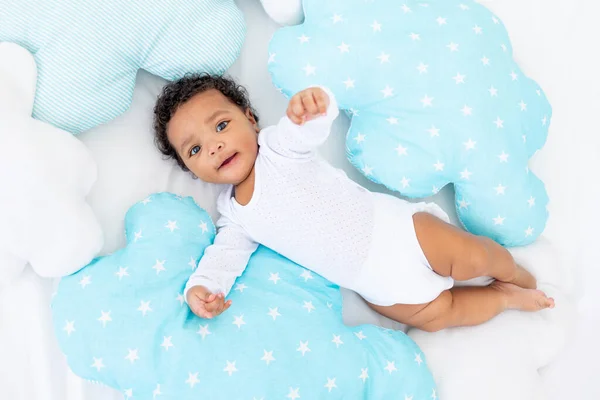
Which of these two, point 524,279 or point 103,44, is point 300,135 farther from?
point 524,279

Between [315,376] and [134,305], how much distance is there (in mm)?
356

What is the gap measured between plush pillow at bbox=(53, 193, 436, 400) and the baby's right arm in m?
0.02

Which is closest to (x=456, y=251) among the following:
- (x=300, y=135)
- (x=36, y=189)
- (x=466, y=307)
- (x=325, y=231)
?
(x=466, y=307)

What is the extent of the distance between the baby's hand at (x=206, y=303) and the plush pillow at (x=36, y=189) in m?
0.22

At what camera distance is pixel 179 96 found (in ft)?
3.85

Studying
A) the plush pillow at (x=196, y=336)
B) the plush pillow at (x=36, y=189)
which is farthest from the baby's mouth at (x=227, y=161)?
the plush pillow at (x=36, y=189)

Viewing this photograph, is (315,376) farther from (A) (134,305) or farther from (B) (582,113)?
(B) (582,113)

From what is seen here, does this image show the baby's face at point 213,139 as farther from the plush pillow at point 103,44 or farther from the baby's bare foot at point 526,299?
the baby's bare foot at point 526,299

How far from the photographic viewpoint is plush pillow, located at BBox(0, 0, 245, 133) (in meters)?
1.07

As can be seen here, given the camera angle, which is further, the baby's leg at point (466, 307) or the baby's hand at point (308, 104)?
the baby's leg at point (466, 307)

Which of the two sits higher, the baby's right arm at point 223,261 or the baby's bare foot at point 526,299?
the baby's bare foot at point 526,299

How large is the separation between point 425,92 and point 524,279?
0.47 metres

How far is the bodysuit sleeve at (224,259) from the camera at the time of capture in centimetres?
108

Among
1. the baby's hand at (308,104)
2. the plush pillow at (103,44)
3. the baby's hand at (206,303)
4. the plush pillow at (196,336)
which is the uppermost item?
the baby's hand at (308,104)
